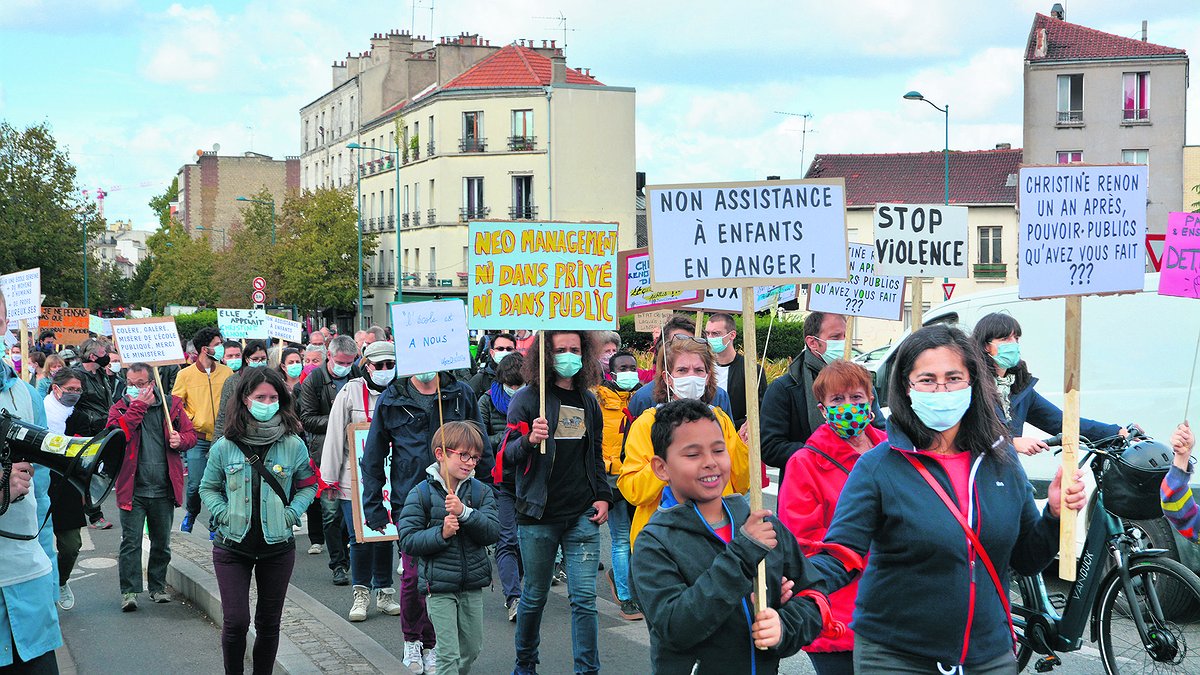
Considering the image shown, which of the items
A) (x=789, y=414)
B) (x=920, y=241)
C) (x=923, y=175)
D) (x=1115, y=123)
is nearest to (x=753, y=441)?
(x=789, y=414)

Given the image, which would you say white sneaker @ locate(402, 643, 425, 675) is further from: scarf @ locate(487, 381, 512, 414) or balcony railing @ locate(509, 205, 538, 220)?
balcony railing @ locate(509, 205, 538, 220)

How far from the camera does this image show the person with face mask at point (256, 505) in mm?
6398

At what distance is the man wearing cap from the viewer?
8.43 meters

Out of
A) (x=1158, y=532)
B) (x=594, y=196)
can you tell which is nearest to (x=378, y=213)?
(x=594, y=196)

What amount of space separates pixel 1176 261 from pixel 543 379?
3790mm

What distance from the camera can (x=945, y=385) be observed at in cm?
370

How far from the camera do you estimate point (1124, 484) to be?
4.61 meters

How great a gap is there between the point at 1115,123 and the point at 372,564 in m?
49.2

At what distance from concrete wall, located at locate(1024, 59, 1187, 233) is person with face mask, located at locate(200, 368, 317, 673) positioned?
48.1m

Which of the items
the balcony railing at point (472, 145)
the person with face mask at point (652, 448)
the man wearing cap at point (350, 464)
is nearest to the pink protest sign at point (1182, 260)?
the person with face mask at point (652, 448)

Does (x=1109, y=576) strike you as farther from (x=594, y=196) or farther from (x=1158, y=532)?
(x=594, y=196)

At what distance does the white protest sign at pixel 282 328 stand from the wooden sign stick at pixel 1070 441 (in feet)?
47.4

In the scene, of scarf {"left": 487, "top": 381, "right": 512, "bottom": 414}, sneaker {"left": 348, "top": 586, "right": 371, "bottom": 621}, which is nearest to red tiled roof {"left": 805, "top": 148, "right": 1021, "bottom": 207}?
scarf {"left": 487, "top": 381, "right": 512, "bottom": 414}

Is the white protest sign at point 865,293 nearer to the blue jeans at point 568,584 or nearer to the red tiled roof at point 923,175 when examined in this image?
the blue jeans at point 568,584
